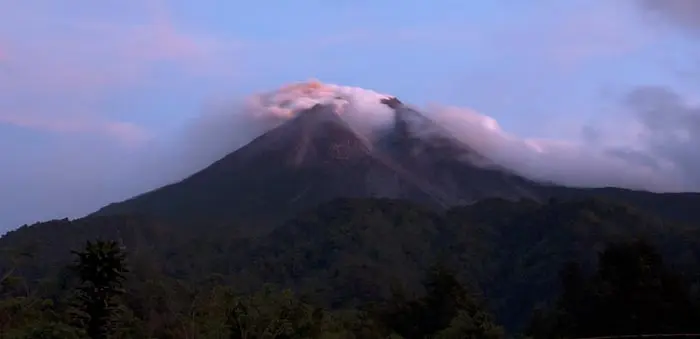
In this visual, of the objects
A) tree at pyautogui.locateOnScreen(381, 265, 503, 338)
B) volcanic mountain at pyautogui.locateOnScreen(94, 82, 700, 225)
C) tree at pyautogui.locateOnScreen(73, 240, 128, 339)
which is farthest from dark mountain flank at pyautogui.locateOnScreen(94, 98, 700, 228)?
tree at pyautogui.locateOnScreen(73, 240, 128, 339)

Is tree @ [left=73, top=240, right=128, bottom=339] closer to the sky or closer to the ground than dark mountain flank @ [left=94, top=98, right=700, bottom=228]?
closer to the ground

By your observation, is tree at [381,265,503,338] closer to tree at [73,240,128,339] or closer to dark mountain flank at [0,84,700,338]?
dark mountain flank at [0,84,700,338]

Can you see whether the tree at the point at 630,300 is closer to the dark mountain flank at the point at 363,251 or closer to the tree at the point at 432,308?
the dark mountain flank at the point at 363,251

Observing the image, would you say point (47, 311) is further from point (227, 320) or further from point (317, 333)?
A: point (317, 333)

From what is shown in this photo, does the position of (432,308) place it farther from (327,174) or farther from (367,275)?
(327,174)

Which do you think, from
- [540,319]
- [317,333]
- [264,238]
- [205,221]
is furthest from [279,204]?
[317,333]

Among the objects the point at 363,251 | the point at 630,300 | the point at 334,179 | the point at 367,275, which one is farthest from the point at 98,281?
the point at 334,179

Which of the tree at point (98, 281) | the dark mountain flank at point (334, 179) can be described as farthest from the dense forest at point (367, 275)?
the dark mountain flank at point (334, 179)
